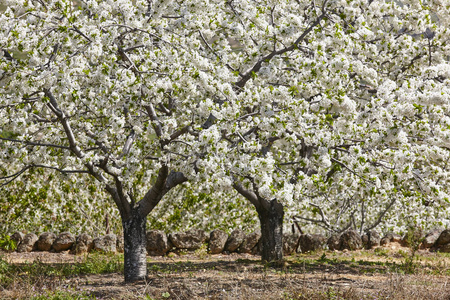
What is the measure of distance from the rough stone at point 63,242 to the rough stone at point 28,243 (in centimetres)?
65

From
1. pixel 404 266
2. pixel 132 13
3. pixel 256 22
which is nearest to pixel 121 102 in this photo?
pixel 132 13

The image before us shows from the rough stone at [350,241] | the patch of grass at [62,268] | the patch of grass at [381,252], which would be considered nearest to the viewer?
the patch of grass at [62,268]

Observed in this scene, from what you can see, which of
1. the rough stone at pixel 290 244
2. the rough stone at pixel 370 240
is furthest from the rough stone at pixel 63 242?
the rough stone at pixel 370 240

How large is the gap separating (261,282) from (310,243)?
259 inches

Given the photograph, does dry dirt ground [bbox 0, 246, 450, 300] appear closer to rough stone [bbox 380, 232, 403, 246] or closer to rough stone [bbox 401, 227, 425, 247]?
rough stone [bbox 401, 227, 425, 247]

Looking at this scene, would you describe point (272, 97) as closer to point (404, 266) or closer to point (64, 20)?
point (64, 20)

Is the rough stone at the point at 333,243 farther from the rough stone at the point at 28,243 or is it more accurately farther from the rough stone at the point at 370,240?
the rough stone at the point at 28,243

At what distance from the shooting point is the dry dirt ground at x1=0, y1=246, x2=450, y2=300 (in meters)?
6.35

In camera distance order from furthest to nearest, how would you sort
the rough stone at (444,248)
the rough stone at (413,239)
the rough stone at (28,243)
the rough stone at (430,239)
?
the rough stone at (430,239) < the rough stone at (444,248) < the rough stone at (28,243) < the rough stone at (413,239)

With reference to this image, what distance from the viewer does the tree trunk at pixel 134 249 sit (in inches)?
323

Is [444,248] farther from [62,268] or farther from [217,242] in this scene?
[62,268]

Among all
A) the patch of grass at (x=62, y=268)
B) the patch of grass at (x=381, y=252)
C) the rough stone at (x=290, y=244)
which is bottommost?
the patch of grass at (x=62, y=268)

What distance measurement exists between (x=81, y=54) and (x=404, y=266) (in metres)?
7.88

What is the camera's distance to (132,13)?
23.5ft
